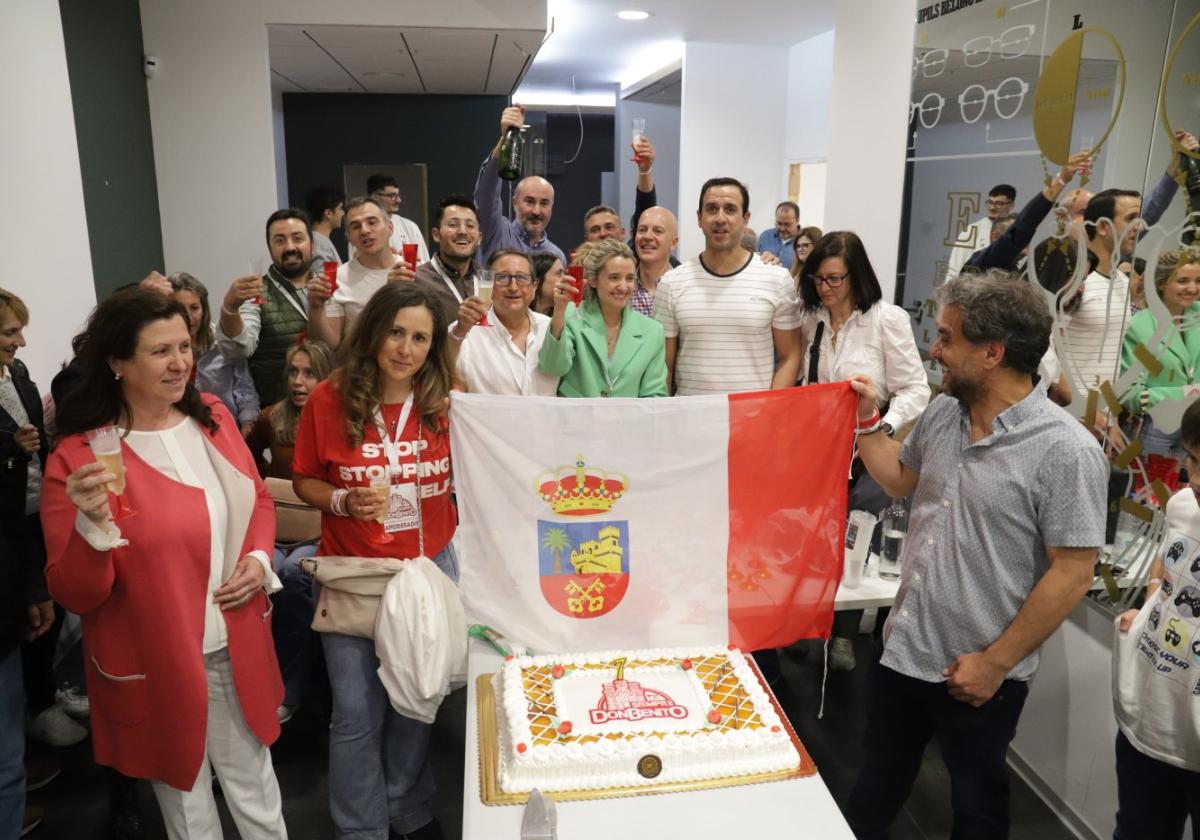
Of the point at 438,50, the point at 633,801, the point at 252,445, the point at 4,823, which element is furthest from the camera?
the point at 438,50

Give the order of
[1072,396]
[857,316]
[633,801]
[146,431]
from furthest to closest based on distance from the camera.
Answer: [857,316]
[1072,396]
[146,431]
[633,801]

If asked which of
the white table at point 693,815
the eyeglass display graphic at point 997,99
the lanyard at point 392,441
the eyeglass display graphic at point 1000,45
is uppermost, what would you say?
the eyeglass display graphic at point 1000,45

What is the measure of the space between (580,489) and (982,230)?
7.75 ft

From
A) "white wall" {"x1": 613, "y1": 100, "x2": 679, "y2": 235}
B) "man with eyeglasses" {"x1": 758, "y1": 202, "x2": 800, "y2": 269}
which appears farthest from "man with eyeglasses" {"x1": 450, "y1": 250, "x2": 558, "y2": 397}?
"white wall" {"x1": 613, "y1": 100, "x2": 679, "y2": 235}

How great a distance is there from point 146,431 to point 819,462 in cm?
177

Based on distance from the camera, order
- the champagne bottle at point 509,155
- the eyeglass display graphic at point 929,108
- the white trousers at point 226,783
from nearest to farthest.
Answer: the white trousers at point 226,783 < the eyeglass display graphic at point 929,108 < the champagne bottle at point 509,155

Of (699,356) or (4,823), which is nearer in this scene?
(4,823)

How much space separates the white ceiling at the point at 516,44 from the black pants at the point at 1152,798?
556 centimetres

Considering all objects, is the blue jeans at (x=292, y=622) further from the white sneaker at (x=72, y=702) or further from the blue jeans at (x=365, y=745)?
the blue jeans at (x=365, y=745)

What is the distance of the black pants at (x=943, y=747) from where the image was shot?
2.02 m

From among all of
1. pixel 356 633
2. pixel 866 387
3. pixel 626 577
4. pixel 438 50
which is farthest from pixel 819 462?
pixel 438 50

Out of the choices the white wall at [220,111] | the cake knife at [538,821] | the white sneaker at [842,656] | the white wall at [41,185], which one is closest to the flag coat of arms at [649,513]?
the cake knife at [538,821]

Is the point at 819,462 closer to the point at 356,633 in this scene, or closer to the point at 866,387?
the point at 866,387

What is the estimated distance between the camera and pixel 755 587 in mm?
2449
